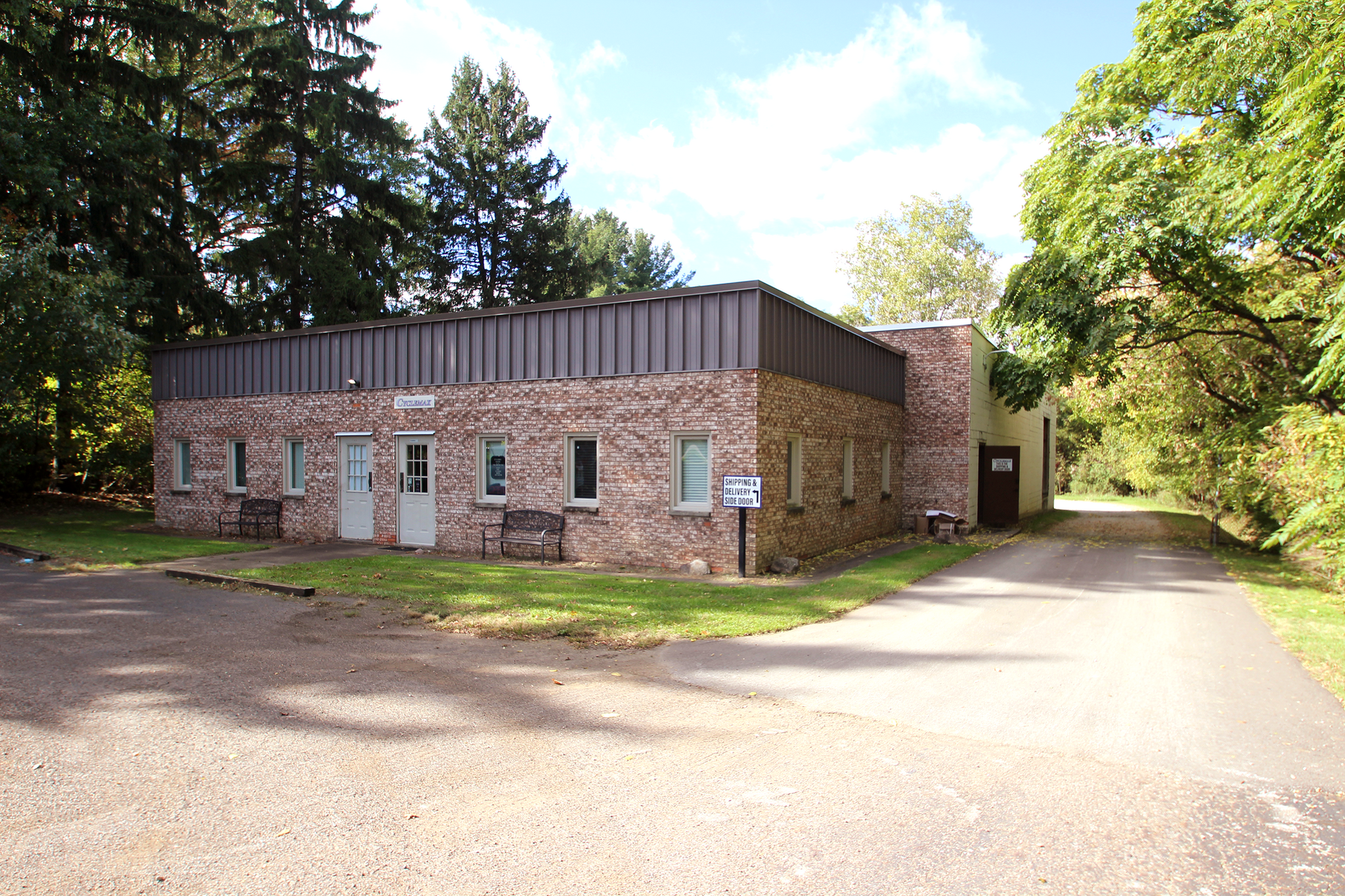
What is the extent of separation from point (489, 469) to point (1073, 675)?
1127 cm

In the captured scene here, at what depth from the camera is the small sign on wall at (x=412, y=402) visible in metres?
16.0

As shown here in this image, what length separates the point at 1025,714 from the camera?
19.1ft

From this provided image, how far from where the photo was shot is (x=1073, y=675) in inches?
273

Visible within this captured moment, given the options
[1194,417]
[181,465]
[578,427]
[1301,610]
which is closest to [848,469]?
[578,427]

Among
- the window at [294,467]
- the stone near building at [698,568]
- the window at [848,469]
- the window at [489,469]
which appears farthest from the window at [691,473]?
the window at [294,467]

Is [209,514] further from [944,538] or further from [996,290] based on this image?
[996,290]

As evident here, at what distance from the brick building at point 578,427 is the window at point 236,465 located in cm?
7

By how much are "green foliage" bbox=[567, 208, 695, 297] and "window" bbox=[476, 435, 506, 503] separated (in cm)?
2666

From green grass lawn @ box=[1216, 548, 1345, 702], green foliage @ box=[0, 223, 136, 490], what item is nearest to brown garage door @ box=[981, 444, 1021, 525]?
green grass lawn @ box=[1216, 548, 1345, 702]

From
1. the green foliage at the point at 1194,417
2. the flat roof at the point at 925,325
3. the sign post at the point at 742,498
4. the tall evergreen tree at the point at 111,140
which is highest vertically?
the tall evergreen tree at the point at 111,140

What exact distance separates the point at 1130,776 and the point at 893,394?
1547cm

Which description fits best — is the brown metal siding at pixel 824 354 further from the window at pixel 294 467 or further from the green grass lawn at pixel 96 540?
the window at pixel 294 467

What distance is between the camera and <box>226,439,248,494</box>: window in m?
19.2

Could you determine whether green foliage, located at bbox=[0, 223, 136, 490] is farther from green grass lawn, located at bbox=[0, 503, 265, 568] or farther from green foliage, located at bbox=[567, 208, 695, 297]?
green foliage, located at bbox=[567, 208, 695, 297]
